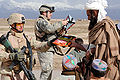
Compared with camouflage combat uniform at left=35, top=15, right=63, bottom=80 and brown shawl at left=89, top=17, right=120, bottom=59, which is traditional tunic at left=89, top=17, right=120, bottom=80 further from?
camouflage combat uniform at left=35, top=15, right=63, bottom=80

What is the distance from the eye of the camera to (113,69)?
3.19 meters

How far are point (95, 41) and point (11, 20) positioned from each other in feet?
4.63

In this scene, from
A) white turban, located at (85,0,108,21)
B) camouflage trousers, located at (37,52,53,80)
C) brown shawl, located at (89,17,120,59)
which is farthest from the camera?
camouflage trousers, located at (37,52,53,80)

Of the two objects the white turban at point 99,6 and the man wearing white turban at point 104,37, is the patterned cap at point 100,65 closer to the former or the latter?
the man wearing white turban at point 104,37

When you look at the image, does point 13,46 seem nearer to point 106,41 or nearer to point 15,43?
point 15,43

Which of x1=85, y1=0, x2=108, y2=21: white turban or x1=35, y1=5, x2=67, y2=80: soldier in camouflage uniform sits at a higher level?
x1=85, y1=0, x2=108, y2=21: white turban

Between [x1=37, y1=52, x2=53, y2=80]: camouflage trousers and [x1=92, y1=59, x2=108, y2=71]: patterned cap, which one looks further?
[x1=37, y1=52, x2=53, y2=80]: camouflage trousers

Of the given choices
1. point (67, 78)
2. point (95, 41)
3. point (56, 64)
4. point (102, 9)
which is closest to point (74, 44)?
point (95, 41)

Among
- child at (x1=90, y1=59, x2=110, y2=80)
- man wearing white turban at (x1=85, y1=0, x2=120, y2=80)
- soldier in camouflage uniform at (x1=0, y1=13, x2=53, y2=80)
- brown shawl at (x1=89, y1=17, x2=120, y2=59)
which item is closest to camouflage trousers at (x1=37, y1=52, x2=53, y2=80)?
soldier in camouflage uniform at (x1=0, y1=13, x2=53, y2=80)

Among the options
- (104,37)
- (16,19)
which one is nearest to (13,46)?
(16,19)

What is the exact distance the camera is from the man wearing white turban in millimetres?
3055

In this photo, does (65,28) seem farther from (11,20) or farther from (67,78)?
(67,78)

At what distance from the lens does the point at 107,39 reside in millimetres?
3070

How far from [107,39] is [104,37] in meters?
0.05
